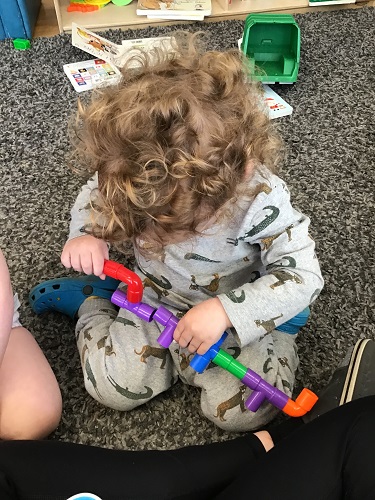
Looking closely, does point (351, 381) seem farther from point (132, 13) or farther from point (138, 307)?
point (132, 13)

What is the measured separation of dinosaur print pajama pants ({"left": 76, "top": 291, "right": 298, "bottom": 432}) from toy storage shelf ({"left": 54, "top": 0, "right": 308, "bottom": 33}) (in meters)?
1.18

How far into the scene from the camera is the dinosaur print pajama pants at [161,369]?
34.6 inches

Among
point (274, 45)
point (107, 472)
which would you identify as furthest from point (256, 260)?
point (274, 45)

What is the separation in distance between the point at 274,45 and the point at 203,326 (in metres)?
1.07

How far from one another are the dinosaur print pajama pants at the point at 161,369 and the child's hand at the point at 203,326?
0.37ft

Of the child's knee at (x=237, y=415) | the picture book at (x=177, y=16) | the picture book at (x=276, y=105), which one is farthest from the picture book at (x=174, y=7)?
the child's knee at (x=237, y=415)

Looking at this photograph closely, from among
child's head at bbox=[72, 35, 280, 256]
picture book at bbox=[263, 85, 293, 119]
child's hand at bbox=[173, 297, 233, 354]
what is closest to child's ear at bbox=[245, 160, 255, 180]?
child's head at bbox=[72, 35, 280, 256]

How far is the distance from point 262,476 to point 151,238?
33 cm

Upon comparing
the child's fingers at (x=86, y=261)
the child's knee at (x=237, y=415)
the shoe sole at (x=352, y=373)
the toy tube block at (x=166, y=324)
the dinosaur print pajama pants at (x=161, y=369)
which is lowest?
the child's knee at (x=237, y=415)

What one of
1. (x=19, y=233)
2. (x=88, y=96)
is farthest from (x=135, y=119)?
(x=88, y=96)

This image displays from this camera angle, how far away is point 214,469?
740 mm

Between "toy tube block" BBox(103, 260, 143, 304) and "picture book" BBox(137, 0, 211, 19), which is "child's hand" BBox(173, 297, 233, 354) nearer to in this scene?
"toy tube block" BBox(103, 260, 143, 304)

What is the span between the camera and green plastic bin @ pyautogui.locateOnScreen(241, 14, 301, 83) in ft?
4.92

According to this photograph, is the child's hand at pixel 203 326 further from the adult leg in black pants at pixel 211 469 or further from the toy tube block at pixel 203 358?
the adult leg in black pants at pixel 211 469
